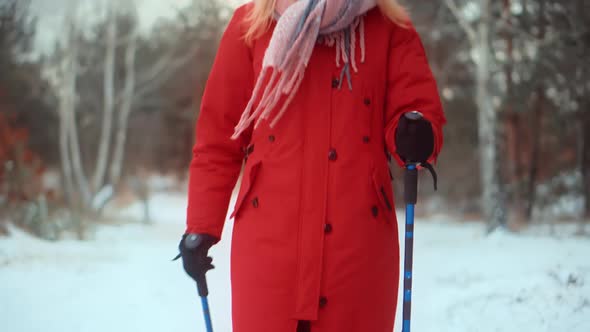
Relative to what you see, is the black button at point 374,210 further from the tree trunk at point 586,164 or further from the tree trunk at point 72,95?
the tree trunk at point 72,95

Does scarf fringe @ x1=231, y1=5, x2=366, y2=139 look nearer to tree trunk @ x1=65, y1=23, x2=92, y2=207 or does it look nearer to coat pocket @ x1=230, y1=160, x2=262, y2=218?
coat pocket @ x1=230, y1=160, x2=262, y2=218

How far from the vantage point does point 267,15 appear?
5.73 feet

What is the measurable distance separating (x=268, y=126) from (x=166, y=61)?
13163mm

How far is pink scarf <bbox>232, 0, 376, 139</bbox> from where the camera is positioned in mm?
1641

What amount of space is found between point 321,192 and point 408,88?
1.35 feet

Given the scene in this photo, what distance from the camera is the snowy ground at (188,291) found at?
3.05 metres

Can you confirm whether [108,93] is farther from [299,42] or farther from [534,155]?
[299,42]

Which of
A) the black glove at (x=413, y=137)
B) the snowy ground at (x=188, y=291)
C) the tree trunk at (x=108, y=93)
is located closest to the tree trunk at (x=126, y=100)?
the tree trunk at (x=108, y=93)

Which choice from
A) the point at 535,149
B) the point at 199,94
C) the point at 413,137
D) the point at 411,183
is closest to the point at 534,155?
the point at 535,149

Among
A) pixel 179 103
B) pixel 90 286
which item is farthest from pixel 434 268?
pixel 179 103

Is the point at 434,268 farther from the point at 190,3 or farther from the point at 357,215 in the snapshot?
the point at 190,3

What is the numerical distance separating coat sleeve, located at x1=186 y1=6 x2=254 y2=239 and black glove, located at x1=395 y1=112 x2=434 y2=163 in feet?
1.60

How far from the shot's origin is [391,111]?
173cm

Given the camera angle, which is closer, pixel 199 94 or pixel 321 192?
pixel 321 192
